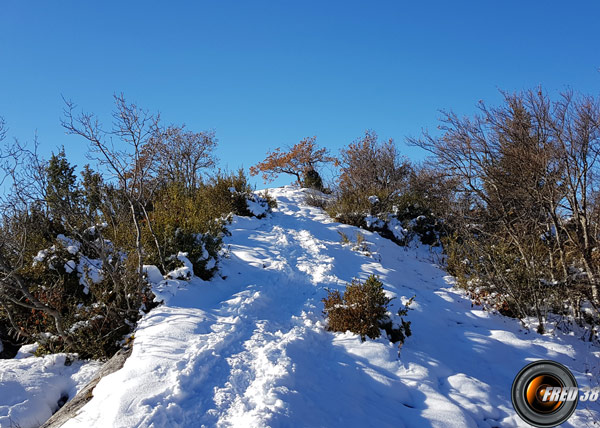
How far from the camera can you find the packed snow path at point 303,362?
293cm

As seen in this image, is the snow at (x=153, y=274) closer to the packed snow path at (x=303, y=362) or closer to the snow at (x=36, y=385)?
the packed snow path at (x=303, y=362)

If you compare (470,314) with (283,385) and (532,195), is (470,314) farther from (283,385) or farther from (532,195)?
(283,385)

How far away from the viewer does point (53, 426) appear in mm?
2887

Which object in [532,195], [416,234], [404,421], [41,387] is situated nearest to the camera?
[404,421]

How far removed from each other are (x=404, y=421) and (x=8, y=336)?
20.0ft

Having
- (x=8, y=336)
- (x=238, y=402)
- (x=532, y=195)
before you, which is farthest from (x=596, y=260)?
(x=8, y=336)

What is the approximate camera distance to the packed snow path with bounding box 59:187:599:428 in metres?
2.93

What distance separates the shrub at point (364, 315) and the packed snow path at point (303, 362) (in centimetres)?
16

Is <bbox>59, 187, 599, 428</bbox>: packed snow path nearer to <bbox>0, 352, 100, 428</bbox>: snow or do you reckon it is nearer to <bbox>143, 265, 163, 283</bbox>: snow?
<bbox>143, 265, 163, 283</bbox>: snow
